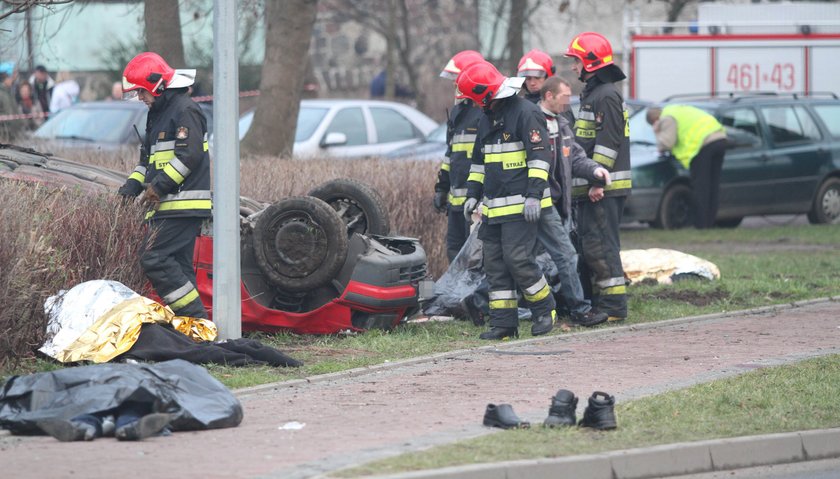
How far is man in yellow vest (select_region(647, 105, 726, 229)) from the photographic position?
17781 millimetres

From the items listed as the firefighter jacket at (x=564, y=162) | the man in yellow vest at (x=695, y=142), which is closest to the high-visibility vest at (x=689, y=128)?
the man in yellow vest at (x=695, y=142)

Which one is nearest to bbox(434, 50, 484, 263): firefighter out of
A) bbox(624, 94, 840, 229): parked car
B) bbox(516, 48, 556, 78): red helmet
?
bbox(516, 48, 556, 78): red helmet

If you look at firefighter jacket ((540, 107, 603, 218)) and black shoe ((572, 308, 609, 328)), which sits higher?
firefighter jacket ((540, 107, 603, 218))

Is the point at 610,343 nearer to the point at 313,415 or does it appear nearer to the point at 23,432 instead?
the point at 313,415

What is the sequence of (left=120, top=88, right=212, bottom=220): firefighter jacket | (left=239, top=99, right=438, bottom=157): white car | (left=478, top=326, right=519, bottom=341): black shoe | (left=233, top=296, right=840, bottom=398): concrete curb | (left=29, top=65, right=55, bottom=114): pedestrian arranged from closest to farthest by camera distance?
(left=233, top=296, right=840, bottom=398): concrete curb, (left=120, top=88, right=212, bottom=220): firefighter jacket, (left=478, top=326, right=519, bottom=341): black shoe, (left=239, top=99, right=438, bottom=157): white car, (left=29, top=65, right=55, bottom=114): pedestrian

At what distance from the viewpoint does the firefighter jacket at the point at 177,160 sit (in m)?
9.55

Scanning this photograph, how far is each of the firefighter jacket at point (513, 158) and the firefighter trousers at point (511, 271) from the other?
0.12 meters

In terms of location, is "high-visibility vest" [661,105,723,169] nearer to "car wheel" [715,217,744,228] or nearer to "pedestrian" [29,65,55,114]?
"car wheel" [715,217,744,228]

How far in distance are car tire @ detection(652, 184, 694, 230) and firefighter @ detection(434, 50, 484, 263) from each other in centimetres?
728

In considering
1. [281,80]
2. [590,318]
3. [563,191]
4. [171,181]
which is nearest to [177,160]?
[171,181]

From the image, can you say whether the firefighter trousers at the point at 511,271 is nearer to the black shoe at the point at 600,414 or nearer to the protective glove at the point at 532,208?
the protective glove at the point at 532,208

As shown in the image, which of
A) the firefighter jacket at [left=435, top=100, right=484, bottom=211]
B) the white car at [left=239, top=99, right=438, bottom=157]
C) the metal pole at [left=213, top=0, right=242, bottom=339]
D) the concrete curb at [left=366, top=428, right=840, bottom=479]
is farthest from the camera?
the white car at [left=239, top=99, right=438, bottom=157]

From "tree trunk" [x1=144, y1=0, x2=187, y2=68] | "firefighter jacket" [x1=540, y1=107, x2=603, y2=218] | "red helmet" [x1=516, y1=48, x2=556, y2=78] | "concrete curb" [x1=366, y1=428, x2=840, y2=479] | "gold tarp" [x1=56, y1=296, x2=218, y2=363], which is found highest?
"tree trunk" [x1=144, y1=0, x2=187, y2=68]

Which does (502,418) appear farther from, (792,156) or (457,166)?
(792,156)
